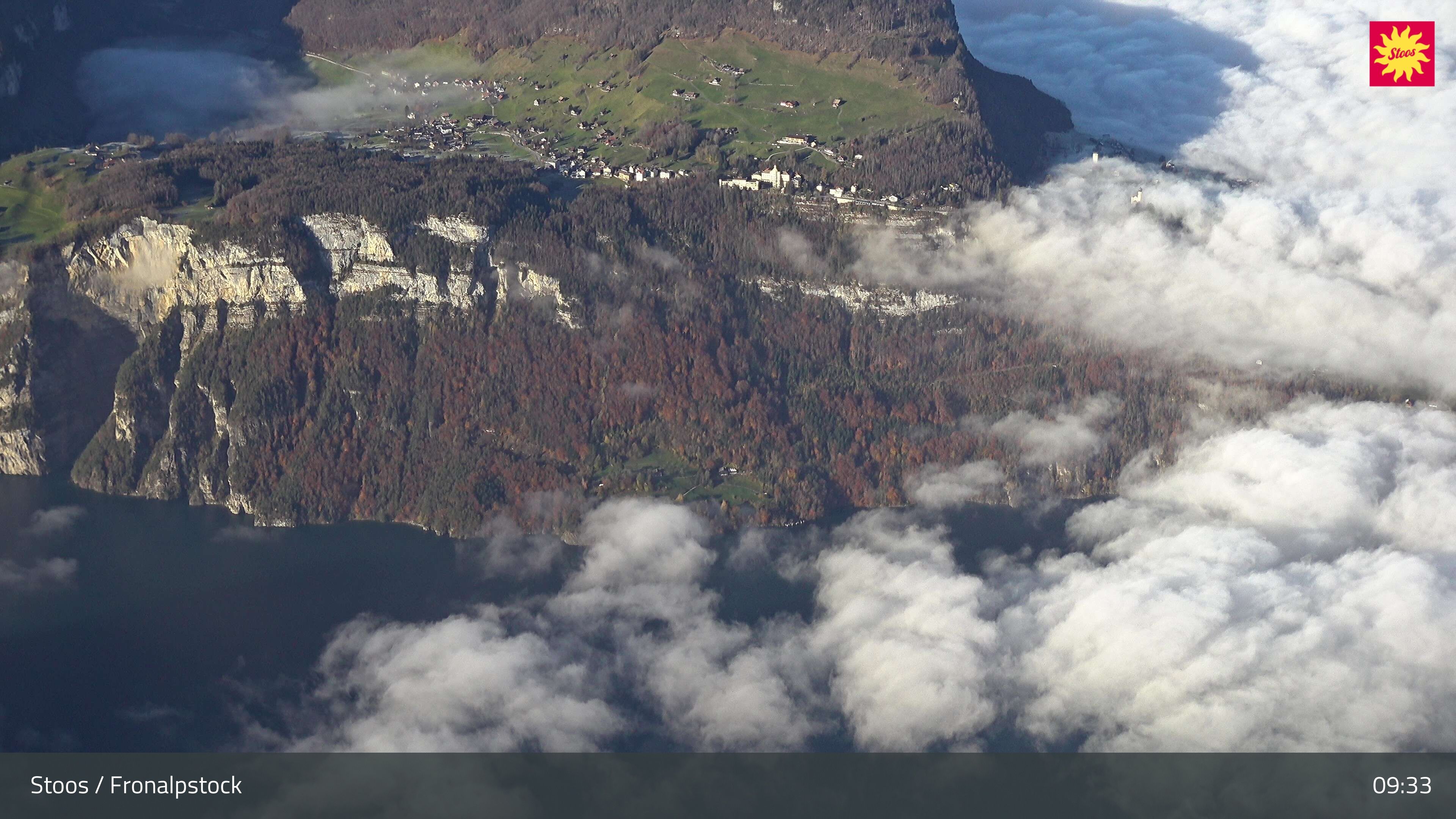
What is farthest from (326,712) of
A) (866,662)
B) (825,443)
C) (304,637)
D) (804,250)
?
(804,250)

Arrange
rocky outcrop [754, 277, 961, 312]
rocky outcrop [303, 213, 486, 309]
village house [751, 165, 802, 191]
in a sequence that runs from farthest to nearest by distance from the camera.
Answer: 1. village house [751, 165, 802, 191]
2. rocky outcrop [754, 277, 961, 312]
3. rocky outcrop [303, 213, 486, 309]

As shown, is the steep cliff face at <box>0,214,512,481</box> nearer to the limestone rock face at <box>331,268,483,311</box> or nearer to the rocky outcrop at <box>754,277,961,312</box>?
the limestone rock face at <box>331,268,483,311</box>

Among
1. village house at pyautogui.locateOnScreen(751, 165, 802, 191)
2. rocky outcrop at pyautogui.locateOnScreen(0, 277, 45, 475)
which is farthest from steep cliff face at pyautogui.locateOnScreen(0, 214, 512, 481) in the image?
village house at pyautogui.locateOnScreen(751, 165, 802, 191)

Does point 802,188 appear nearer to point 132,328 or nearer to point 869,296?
point 869,296

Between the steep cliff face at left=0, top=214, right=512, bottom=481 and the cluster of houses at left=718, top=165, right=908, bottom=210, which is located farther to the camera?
the cluster of houses at left=718, top=165, right=908, bottom=210

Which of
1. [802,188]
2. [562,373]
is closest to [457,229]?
[562,373]

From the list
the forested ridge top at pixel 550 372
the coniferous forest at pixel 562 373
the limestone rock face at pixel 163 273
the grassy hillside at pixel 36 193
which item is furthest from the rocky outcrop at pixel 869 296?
the grassy hillside at pixel 36 193
